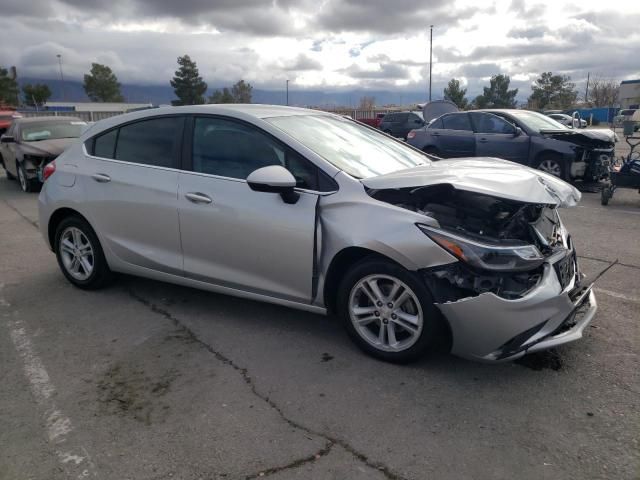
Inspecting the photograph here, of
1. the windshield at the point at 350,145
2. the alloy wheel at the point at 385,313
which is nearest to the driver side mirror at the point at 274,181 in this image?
the windshield at the point at 350,145

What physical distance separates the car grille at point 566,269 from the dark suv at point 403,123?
20699 mm

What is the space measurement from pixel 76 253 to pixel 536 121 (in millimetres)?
9955

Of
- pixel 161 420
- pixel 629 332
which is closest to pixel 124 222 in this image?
pixel 161 420

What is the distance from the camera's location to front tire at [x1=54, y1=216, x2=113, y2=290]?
479 cm

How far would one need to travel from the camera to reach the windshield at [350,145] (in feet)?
12.4

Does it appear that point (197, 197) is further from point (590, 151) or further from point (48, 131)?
point (48, 131)

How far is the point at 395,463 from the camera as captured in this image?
252 centimetres

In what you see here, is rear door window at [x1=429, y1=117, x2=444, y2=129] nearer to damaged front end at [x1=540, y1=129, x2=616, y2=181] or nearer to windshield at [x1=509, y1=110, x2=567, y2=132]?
windshield at [x1=509, y1=110, x2=567, y2=132]

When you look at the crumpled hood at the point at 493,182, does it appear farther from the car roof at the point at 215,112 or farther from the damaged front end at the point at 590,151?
the damaged front end at the point at 590,151

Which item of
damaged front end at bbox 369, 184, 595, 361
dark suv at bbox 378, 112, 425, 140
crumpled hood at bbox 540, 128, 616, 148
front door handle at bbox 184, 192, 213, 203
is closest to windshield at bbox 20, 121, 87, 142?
front door handle at bbox 184, 192, 213, 203

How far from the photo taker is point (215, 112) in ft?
13.5

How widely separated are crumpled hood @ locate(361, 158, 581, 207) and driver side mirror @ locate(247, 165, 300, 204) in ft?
1.61

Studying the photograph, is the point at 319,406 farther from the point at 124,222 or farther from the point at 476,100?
the point at 476,100

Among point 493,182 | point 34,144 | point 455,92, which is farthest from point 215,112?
point 455,92
